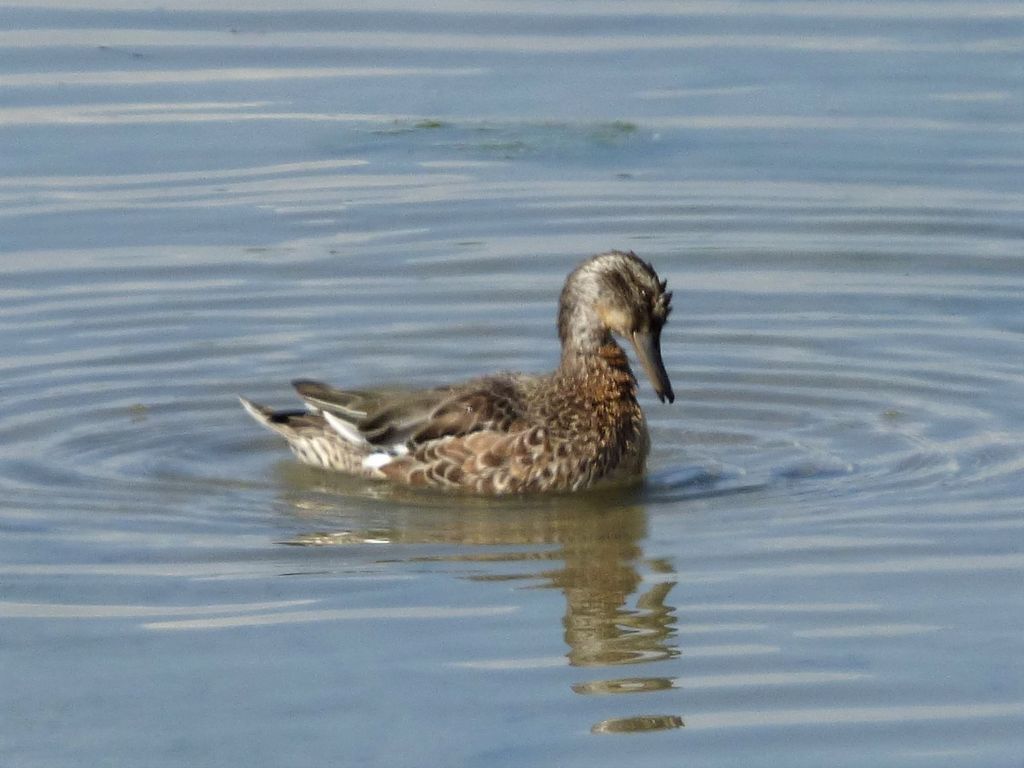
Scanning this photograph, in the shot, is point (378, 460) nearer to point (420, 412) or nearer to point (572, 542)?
point (420, 412)

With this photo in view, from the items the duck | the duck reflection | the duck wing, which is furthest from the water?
the duck wing

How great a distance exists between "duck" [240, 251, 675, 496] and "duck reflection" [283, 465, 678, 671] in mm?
126

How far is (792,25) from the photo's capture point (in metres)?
17.4

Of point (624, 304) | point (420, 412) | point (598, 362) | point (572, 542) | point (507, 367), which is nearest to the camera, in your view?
point (572, 542)

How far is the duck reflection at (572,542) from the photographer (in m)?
8.38

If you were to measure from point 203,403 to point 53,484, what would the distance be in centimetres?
155

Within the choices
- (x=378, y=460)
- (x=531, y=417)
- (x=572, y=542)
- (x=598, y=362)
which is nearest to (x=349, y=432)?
(x=378, y=460)

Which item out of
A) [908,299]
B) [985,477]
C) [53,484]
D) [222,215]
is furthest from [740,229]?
[53,484]

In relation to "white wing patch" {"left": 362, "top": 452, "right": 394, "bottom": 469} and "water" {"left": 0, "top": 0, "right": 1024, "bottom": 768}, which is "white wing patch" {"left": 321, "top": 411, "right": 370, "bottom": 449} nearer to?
"white wing patch" {"left": 362, "top": 452, "right": 394, "bottom": 469}

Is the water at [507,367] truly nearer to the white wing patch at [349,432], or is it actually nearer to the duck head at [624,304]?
the white wing patch at [349,432]

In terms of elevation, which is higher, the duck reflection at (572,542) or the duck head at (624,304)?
the duck head at (624,304)


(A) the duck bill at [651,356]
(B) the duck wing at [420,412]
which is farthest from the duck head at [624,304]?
(B) the duck wing at [420,412]

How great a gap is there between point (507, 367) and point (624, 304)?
5.46 feet

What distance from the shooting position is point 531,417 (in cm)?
1095
